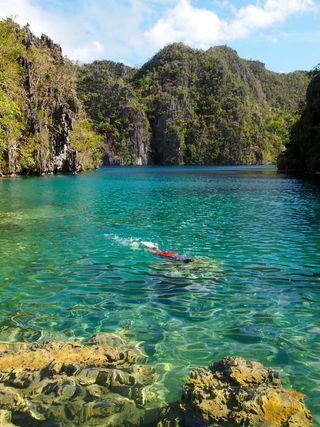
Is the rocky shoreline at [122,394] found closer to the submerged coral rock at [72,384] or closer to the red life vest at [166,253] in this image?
the submerged coral rock at [72,384]

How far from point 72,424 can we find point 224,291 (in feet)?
20.8

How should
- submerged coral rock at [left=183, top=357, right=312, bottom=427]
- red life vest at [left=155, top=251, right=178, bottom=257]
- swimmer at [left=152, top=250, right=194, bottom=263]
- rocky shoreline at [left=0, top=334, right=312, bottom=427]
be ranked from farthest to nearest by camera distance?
red life vest at [left=155, top=251, right=178, bottom=257], swimmer at [left=152, top=250, right=194, bottom=263], rocky shoreline at [left=0, top=334, right=312, bottom=427], submerged coral rock at [left=183, top=357, right=312, bottom=427]

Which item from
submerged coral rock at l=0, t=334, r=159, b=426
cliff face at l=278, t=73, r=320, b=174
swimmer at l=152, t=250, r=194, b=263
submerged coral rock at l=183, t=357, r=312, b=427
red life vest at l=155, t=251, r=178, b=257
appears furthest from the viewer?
cliff face at l=278, t=73, r=320, b=174

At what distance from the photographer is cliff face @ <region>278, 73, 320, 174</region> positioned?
63550mm

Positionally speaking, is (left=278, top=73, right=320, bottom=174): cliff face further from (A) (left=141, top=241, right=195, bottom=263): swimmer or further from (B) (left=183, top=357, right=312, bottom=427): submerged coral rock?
(B) (left=183, top=357, right=312, bottom=427): submerged coral rock

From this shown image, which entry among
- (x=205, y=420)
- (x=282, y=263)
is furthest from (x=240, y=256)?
(x=205, y=420)

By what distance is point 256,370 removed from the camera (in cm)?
566

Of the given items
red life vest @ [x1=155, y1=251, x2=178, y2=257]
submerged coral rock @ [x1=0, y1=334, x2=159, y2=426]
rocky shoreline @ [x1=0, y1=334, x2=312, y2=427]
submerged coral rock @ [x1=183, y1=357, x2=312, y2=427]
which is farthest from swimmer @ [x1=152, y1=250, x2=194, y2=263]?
submerged coral rock @ [x1=183, y1=357, x2=312, y2=427]

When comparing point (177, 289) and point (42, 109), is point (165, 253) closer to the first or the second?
point (177, 289)

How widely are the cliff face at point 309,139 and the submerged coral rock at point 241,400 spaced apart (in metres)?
61.8

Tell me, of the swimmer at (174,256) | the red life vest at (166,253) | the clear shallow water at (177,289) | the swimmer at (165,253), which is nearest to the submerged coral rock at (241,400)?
the clear shallow water at (177,289)

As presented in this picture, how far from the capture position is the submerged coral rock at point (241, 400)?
4773 millimetres

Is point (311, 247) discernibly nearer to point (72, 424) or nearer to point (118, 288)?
point (118, 288)

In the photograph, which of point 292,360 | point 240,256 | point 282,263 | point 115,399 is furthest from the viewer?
point 240,256
